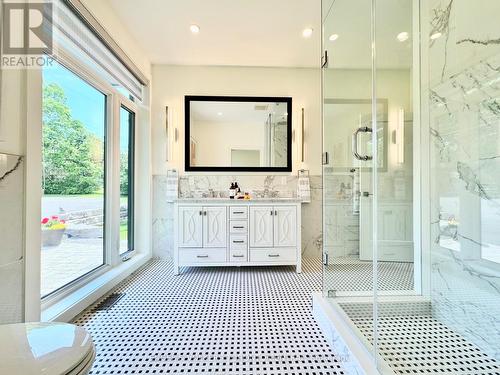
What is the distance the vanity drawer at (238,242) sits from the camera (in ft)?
9.18

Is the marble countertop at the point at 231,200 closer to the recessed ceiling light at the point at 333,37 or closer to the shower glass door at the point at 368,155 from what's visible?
the shower glass door at the point at 368,155

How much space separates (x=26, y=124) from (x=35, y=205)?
1.48 feet

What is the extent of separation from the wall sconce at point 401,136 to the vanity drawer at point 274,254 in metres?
1.48

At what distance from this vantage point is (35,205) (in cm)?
143

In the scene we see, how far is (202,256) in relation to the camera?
278 cm

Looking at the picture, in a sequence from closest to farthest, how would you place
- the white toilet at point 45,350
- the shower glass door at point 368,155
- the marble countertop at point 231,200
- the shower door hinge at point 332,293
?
1. the white toilet at point 45,350
2. the shower door hinge at point 332,293
3. the shower glass door at point 368,155
4. the marble countertop at point 231,200

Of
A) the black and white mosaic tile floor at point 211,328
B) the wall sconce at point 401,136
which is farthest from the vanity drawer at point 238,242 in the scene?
the wall sconce at point 401,136

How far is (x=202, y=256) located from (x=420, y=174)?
2.20 metres

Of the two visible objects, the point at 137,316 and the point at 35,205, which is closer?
the point at 35,205

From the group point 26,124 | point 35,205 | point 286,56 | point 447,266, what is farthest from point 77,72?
point 447,266

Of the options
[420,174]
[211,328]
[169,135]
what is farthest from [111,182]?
[420,174]

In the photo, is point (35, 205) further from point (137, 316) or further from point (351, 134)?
point (351, 134)

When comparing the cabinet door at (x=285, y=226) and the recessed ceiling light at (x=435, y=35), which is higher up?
the recessed ceiling light at (x=435, y=35)

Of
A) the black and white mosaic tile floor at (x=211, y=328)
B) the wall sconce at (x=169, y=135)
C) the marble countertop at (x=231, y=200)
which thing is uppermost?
the wall sconce at (x=169, y=135)
